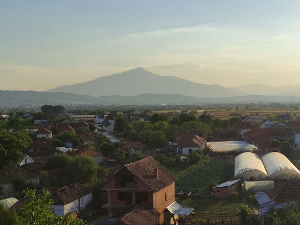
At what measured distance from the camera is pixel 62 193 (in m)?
22.0

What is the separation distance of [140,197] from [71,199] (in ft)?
14.8

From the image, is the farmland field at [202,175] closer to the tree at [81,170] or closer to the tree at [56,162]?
the tree at [81,170]

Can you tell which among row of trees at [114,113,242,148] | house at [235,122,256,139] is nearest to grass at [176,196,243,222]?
row of trees at [114,113,242,148]

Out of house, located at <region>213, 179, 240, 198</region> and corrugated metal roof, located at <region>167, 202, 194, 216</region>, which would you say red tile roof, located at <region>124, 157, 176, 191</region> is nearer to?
corrugated metal roof, located at <region>167, 202, 194, 216</region>

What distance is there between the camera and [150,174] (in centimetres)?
2102

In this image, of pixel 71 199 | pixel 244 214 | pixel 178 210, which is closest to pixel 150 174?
pixel 178 210

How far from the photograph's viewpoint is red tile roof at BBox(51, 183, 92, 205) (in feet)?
70.1

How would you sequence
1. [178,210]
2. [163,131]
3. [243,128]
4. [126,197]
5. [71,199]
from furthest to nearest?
[243,128] → [163,131] → [71,199] → [178,210] → [126,197]

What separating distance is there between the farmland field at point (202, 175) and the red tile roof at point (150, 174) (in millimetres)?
4851

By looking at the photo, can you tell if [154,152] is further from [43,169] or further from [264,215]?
[264,215]

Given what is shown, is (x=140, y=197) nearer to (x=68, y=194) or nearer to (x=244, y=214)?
(x=68, y=194)

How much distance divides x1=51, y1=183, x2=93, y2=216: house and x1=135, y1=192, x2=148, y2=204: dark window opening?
3.55 meters

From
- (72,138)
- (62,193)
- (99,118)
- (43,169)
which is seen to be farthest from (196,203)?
(99,118)

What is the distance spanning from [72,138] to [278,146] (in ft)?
81.2
